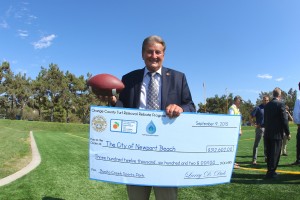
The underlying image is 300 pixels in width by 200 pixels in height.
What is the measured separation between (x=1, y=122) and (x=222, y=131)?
156 feet

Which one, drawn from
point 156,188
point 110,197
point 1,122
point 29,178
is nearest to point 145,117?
point 156,188

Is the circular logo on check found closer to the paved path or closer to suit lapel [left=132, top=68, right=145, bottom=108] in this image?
suit lapel [left=132, top=68, right=145, bottom=108]

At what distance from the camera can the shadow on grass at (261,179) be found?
718 centimetres

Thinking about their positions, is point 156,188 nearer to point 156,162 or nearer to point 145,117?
point 156,162

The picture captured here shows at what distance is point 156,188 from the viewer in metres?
2.94

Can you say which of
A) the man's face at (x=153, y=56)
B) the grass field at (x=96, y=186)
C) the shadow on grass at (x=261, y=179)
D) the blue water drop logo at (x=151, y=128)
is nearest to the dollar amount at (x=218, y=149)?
the blue water drop logo at (x=151, y=128)

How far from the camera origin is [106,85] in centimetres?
301

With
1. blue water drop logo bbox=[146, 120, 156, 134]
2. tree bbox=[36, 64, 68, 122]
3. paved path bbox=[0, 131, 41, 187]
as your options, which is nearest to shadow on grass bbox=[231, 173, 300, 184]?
paved path bbox=[0, 131, 41, 187]

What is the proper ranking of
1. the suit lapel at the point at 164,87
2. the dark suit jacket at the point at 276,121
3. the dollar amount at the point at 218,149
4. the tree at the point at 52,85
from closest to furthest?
the dollar amount at the point at 218,149 < the suit lapel at the point at 164,87 < the dark suit jacket at the point at 276,121 < the tree at the point at 52,85

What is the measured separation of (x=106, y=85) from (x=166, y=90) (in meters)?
0.55

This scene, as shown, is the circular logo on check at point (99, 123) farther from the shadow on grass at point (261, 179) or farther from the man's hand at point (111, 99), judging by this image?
the shadow on grass at point (261, 179)

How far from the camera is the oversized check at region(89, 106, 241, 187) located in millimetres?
2783

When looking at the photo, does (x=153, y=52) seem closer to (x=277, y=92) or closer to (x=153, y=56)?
(x=153, y=56)

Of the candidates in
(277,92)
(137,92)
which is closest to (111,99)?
(137,92)
